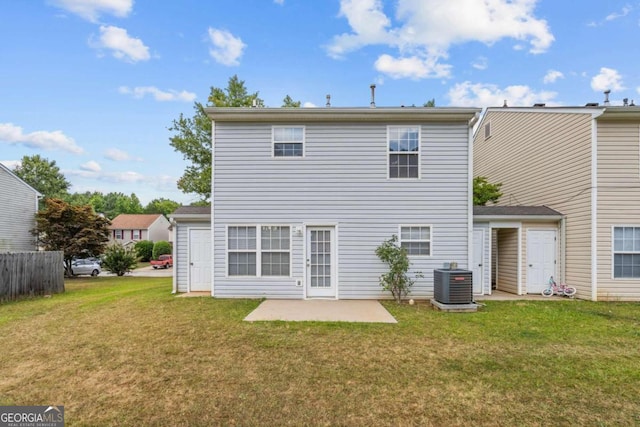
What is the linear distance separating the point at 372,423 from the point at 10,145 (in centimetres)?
4914

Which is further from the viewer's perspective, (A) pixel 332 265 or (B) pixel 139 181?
(B) pixel 139 181

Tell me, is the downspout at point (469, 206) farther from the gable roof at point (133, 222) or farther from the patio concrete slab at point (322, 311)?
the gable roof at point (133, 222)

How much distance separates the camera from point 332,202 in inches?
337

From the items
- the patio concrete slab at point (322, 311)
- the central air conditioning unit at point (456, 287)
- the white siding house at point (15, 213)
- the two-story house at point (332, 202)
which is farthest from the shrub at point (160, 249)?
the central air conditioning unit at point (456, 287)

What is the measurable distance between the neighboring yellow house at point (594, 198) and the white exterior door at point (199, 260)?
971cm

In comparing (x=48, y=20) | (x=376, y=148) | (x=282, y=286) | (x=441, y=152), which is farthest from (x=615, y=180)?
(x=48, y=20)

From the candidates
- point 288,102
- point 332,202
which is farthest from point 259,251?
point 288,102

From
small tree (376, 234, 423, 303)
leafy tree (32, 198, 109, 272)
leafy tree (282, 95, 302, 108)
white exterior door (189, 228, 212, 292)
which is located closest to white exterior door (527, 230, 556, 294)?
small tree (376, 234, 423, 303)

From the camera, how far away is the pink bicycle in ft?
28.8

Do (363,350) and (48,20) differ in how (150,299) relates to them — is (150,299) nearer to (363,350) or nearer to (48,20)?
(363,350)

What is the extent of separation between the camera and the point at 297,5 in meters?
11.7

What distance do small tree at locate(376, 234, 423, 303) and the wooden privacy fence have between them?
1131 centimetres

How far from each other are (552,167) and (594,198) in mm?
1844

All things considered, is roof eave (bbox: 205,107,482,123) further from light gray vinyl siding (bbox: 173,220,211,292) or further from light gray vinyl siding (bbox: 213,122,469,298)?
light gray vinyl siding (bbox: 173,220,211,292)
